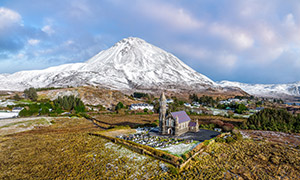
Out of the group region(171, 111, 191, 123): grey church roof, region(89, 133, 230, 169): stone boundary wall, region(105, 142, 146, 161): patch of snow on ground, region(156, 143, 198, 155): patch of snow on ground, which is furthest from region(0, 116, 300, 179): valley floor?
region(171, 111, 191, 123): grey church roof

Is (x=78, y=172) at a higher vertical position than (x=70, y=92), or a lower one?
lower

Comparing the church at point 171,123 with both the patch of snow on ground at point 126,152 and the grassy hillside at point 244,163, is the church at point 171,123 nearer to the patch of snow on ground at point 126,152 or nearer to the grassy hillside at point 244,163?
the grassy hillside at point 244,163

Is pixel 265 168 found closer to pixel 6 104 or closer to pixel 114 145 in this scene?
pixel 114 145

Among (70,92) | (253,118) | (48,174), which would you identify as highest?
(70,92)

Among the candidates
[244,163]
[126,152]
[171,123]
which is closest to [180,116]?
[171,123]

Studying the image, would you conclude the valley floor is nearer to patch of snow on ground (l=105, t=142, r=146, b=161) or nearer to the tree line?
patch of snow on ground (l=105, t=142, r=146, b=161)

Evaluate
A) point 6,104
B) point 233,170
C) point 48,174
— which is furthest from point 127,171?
point 6,104

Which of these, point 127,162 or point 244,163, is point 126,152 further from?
point 244,163

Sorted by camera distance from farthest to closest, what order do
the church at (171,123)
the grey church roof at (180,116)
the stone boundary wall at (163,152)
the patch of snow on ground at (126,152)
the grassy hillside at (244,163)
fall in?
the grey church roof at (180,116) < the church at (171,123) < the patch of snow on ground at (126,152) < the stone boundary wall at (163,152) < the grassy hillside at (244,163)

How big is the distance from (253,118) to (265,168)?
34.1 meters

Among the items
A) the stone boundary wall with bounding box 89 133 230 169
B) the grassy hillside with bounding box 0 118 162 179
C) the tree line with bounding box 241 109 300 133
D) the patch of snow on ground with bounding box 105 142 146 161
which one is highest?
the tree line with bounding box 241 109 300 133

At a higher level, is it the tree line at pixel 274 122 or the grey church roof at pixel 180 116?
the grey church roof at pixel 180 116

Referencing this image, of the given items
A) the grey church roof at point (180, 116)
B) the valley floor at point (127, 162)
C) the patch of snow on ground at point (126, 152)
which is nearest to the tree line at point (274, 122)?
the valley floor at point (127, 162)

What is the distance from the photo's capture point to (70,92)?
376 ft
